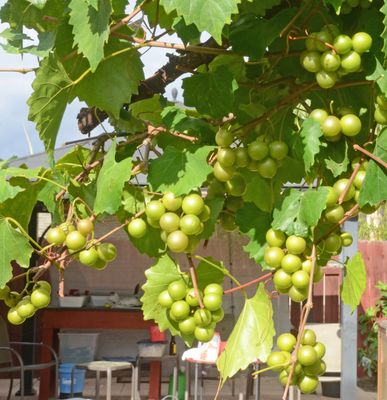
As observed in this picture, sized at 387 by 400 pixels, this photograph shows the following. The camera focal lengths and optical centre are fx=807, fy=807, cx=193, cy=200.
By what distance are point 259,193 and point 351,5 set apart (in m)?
0.18

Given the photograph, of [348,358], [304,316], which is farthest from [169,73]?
[348,358]

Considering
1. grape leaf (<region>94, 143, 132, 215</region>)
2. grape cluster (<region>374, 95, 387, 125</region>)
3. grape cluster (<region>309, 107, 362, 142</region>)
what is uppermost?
grape cluster (<region>374, 95, 387, 125</region>)

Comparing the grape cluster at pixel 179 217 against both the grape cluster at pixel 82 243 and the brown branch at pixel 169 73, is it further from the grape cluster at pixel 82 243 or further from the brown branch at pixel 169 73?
the brown branch at pixel 169 73

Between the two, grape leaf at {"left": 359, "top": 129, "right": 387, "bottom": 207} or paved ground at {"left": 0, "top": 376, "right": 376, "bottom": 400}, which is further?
paved ground at {"left": 0, "top": 376, "right": 376, "bottom": 400}

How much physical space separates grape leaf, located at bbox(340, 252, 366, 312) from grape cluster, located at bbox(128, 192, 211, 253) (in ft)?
0.54

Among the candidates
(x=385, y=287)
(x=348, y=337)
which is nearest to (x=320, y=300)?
(x=385, y=287)

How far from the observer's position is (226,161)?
677 millimetres

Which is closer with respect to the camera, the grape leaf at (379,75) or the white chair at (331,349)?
the grape leaf at (379,75)

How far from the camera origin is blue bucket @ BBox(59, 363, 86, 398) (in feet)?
22.4

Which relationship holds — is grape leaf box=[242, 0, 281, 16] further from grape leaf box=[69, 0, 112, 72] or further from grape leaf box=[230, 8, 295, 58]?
grape leaf box=[69, 0, 112, 72]

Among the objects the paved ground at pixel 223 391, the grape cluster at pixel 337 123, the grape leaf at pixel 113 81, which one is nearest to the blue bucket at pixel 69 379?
the paved ground at pixel 223 391

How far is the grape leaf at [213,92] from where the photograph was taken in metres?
0.73

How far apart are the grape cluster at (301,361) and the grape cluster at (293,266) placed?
0.04m

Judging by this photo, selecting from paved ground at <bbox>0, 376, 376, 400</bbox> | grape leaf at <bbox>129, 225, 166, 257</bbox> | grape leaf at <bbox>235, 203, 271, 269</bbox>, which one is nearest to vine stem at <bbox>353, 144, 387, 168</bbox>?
grape leaf at <bbox>235, 203, 271, 269</bbox>
